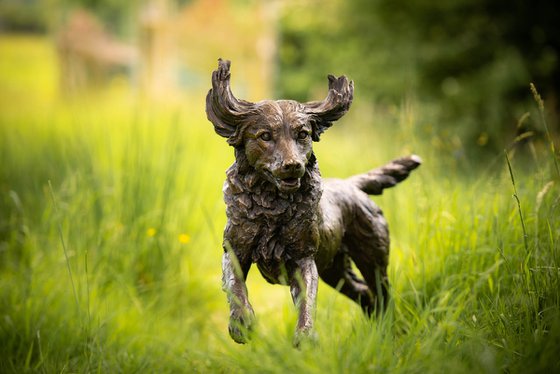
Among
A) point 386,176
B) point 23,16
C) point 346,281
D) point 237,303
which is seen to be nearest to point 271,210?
point 237,303

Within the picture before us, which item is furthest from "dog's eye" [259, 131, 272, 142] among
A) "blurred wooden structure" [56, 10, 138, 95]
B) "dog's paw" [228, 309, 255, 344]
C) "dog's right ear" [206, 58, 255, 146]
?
"blurred wooden structure" [56, 10, 138, 95]

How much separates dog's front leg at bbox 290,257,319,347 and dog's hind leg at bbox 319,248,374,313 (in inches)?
25.9

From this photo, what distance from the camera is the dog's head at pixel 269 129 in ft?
8.90

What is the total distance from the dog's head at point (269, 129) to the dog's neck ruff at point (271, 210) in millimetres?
96

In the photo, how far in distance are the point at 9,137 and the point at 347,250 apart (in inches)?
176

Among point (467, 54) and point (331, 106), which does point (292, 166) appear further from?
point (467, 54)

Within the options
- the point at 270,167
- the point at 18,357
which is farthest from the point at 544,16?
the point at 18,357

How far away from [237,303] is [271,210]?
0.45 meters

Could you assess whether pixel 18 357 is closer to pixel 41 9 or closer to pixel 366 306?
pixel 366 306

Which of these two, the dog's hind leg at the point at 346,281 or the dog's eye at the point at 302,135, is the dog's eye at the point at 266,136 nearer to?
the dog's eye at the point at 302,135

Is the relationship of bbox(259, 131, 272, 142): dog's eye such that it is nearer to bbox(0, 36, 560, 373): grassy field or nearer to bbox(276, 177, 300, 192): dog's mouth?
bbox(276, 177, 300, 192): dog's mouth

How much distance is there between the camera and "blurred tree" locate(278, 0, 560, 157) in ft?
29.8

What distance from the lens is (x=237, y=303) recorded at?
2787mm

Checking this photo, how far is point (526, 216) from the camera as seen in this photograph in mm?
3900
